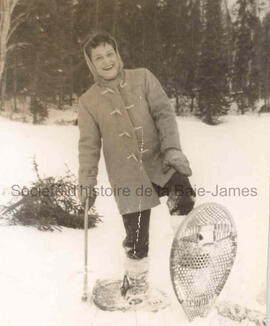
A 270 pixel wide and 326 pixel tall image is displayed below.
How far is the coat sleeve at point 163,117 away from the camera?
130cm

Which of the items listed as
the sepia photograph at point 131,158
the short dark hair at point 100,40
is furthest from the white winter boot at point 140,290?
the short dark hair at point 100,40

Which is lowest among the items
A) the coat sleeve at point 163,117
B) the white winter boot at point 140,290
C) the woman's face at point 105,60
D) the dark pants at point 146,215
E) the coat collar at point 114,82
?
the white winter boot at point 140,290

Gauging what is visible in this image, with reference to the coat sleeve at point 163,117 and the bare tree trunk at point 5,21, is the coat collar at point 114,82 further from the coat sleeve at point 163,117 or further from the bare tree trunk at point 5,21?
the bare tree trunk at point 5,21

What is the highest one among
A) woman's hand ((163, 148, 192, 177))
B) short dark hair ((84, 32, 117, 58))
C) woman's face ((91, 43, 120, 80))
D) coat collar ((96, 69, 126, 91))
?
short dark hair ((84, 32, 117, 58))

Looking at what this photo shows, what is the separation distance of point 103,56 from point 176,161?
1.13 ft

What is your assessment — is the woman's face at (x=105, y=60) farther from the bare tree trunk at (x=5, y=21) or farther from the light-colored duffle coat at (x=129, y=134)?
the bare tree trunk at (x=5, y=21)

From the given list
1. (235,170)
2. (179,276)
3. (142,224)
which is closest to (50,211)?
(142,224)

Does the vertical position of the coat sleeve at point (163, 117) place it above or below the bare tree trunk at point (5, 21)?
below

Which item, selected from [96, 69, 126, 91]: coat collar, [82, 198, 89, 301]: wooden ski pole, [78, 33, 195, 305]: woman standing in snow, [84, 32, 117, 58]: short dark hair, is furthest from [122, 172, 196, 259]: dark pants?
[84, 32, 117, 58]: short dark hair

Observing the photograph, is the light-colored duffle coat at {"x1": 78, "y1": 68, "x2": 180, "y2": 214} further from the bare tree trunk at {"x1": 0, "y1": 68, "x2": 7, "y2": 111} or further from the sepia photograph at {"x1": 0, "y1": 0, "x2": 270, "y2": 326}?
the bare tree trunk at {"x1": 0, "y1": 68, "x2": 7, "y2": 111}

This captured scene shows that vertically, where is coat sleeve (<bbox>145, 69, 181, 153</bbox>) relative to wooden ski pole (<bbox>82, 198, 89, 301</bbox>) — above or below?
above

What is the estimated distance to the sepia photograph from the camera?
128cm

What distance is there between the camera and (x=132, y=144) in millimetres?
1295

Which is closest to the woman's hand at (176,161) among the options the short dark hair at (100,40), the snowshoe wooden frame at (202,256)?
the snowshoe wooden frame at (202,256)
